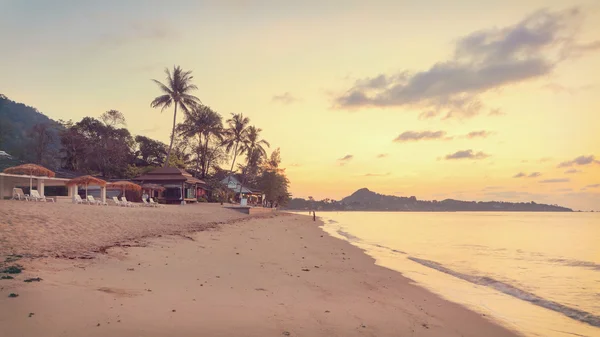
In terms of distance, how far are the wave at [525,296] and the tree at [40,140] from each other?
54.4 m

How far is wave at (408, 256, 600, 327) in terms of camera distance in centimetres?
912

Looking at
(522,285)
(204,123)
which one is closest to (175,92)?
(204,123)

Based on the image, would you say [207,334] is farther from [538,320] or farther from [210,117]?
[210,117]

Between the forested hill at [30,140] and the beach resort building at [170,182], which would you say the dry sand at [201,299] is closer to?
the beach resort building at [170,182]

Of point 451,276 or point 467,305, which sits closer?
point 467,305

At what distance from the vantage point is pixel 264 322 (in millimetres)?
6250

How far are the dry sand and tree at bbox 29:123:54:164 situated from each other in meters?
48.6

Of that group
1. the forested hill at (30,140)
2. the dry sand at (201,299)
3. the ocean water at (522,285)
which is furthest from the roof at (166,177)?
the dry sand at (201,299)

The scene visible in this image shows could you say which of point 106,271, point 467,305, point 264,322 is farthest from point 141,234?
point 467,305

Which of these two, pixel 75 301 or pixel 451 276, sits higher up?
pixel 75 301

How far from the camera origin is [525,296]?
11320 mm

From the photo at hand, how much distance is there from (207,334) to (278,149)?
3117 inches

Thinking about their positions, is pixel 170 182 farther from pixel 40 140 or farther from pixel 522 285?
pixel 522 285

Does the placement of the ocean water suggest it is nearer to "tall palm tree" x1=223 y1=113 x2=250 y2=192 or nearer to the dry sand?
the dry sand
